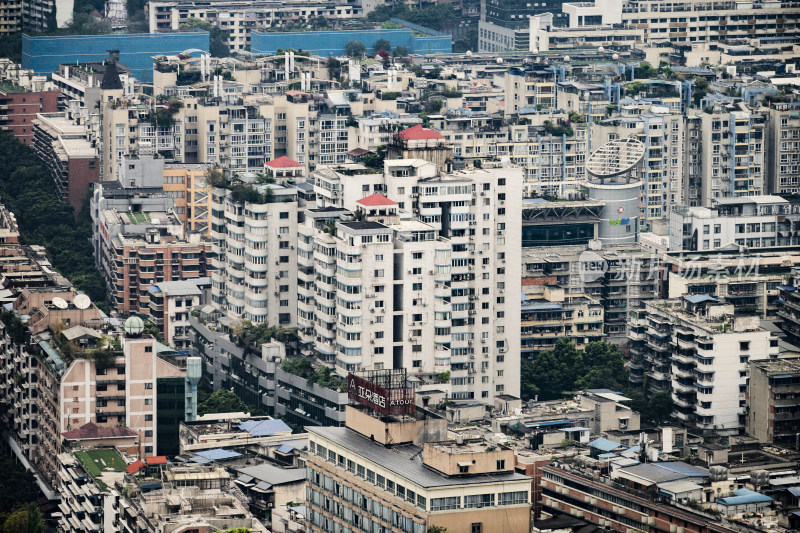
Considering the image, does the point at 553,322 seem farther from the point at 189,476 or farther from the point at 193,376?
the point at 189,476

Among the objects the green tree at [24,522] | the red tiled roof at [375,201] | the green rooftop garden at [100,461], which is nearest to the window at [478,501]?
the green rooftop garden at [100,461]

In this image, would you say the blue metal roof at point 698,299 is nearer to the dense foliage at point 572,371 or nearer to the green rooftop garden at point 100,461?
the dense foliage at point 572,371

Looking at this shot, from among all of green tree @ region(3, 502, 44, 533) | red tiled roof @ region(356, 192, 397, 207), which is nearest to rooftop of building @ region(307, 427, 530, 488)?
green tree @ region(3, 502, 44, 533)

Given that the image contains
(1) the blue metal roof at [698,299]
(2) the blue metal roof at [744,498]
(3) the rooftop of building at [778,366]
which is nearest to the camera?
(2) the blue metal roof at [744,498]

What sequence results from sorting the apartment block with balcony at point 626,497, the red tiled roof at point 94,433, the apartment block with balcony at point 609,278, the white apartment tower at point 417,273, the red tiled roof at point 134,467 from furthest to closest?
1. the apartment block with balcony at point 609,278
2. the white apartment tower at point 417,273
3. the red tiled roof at point 94,433
4. the red tiled roof at point 134,467
5. the apartment block with balcony at point 626,497

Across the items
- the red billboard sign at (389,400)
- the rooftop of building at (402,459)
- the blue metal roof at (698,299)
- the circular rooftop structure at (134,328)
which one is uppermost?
the blue metal roof at (698,299)
